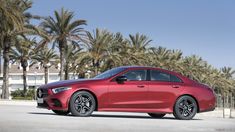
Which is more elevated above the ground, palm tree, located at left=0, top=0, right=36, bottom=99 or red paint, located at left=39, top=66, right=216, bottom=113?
palm tree, located at left=0, top=0, right=36, bottom=99

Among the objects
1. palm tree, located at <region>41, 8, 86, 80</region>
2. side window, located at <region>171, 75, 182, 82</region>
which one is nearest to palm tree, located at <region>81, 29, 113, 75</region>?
palm tree, located at <region>41, 8, 86, 80</region>

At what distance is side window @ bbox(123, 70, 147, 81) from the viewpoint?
1290 cm

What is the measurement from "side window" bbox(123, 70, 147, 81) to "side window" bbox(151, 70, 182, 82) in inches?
9.4

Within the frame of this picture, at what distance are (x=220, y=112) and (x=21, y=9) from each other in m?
26.9

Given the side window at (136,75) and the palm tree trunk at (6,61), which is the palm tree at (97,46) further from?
the side window at (136,75)

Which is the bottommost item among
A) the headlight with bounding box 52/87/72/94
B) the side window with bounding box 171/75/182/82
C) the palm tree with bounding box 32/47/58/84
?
the headlight with bounding box 52/87/72/94

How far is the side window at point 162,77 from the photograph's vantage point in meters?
13.2

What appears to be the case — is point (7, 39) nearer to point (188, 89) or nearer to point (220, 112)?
point (220, 112)

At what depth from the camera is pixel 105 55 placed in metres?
62.5

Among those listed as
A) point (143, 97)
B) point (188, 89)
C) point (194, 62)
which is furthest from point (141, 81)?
point (194, 62)

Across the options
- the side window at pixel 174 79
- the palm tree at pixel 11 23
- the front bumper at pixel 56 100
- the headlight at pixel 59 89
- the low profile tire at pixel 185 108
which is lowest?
the low profile tire at pixel 185 108

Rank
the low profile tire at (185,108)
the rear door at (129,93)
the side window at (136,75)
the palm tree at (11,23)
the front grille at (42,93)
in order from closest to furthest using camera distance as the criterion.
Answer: the front grille at (42,93), the rear door at (129,93), the side window at (136,75), the low profile tire at (185,108), the palm tree at (11,23)

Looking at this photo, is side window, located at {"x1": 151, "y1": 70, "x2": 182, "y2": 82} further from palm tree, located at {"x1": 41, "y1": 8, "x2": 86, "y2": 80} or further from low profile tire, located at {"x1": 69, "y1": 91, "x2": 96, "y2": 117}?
palm tree, located at {"x1": 41, "y1": 8, "x2": 86, "y2": 80}

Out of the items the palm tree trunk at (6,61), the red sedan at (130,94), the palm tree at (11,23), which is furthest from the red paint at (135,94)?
the palm tree trunk at (6,61)
